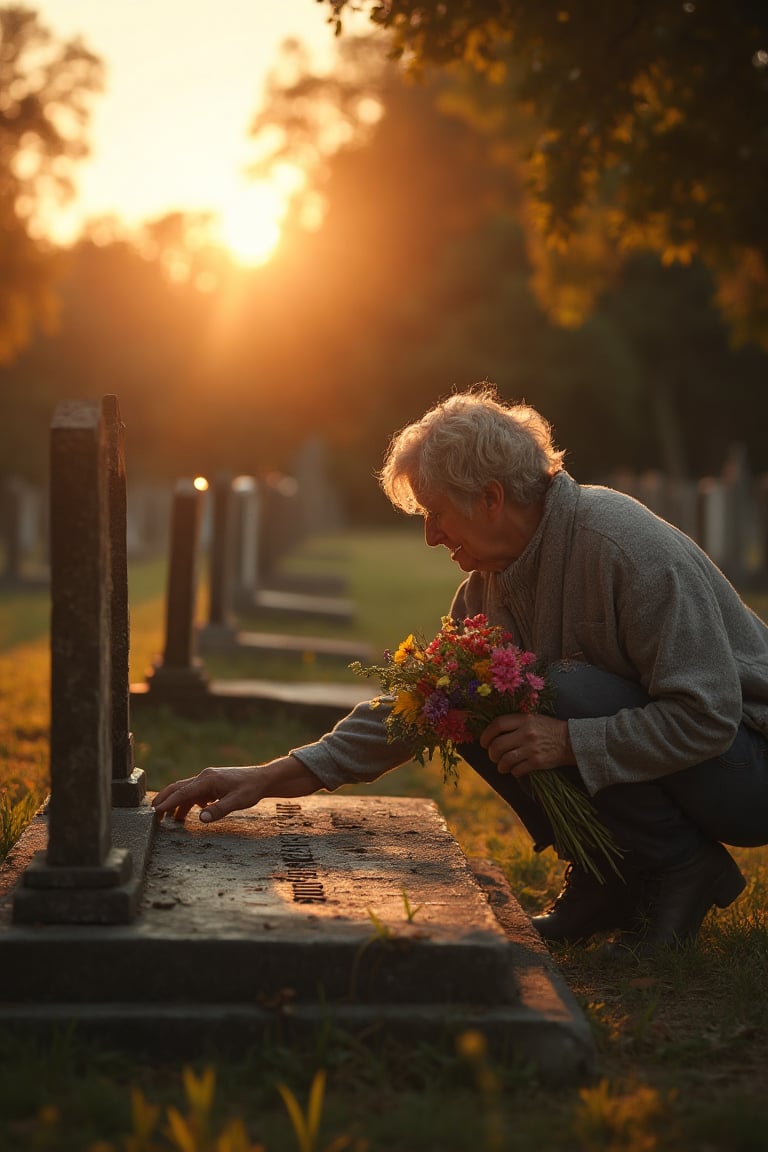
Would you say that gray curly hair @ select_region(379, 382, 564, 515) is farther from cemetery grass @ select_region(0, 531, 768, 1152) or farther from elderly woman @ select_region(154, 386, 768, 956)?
cemetery grass @ select_region(0, 531, 768, 1152)

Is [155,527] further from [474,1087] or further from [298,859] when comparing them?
[474,1087]

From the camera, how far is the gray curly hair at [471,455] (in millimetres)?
3830

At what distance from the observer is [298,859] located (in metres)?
3.77

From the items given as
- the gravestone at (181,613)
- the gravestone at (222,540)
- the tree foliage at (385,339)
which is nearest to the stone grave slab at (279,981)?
the gravestone at (181,613)

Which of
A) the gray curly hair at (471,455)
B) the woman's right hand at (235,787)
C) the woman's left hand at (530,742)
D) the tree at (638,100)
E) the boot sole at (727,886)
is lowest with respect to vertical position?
the boot sole at (727,886)

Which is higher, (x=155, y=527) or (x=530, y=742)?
(x=530, y=742)

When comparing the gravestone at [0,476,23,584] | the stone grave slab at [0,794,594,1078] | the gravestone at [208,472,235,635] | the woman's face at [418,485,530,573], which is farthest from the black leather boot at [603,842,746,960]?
the gravestone at [0,476,23,584]

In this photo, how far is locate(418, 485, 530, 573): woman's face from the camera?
3.90 metres

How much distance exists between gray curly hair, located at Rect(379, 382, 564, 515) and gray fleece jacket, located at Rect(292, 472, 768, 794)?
0.31ft

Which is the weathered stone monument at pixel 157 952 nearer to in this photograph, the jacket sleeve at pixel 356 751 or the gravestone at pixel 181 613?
the jacket sleeve at pixel 356 751

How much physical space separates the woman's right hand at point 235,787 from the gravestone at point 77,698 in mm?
805

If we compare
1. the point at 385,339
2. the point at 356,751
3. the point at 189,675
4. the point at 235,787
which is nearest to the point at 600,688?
the point at 356,751

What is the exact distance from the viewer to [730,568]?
63.4 feet

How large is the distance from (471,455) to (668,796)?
3.71ft
